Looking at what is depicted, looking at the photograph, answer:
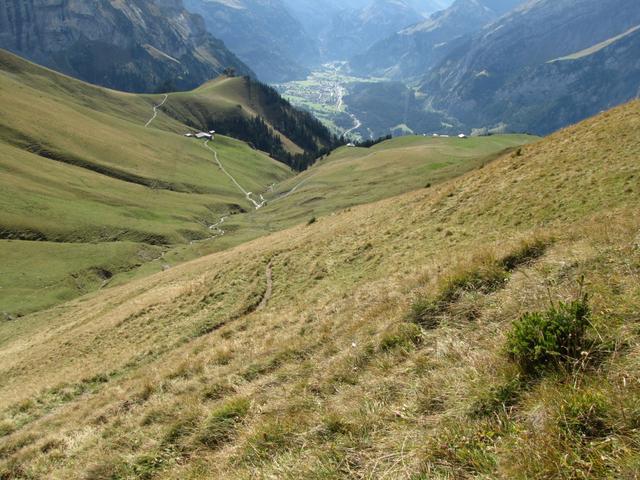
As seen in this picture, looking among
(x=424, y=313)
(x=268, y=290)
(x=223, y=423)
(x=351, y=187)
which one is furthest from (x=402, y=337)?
(x=351, y=187)

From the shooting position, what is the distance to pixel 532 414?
5.23 m

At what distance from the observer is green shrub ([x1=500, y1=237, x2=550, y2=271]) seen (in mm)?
11594

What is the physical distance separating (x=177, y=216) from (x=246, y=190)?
5202 centimetres

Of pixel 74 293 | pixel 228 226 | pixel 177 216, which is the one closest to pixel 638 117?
pixel 74 293

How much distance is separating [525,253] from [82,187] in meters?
135

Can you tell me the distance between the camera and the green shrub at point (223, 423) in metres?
8.37

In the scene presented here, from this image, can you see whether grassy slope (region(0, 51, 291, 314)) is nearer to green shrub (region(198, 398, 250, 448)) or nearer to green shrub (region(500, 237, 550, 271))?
green shrub (region(198, 398, 250, 448))

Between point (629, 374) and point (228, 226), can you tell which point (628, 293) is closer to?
point (629, 374)

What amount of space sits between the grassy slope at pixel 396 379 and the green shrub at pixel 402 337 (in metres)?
0.05

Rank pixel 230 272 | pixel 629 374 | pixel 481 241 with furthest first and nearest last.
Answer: pixel 230 272 < pixel 481 241 < pixel 629 374

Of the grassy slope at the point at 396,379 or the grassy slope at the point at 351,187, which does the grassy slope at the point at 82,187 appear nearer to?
the grassy slope at the point at 351,187

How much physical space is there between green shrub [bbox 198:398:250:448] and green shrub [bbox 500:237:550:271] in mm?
7769

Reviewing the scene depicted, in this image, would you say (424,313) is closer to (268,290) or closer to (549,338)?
(549,338)

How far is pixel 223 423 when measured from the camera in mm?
8688
